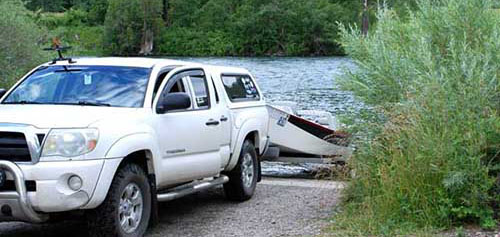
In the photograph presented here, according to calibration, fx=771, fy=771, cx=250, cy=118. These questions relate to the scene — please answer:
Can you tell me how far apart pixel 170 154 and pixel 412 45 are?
3557mm

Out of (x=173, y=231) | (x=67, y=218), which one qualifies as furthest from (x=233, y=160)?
(x=67, y=218)

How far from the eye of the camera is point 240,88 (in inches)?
423

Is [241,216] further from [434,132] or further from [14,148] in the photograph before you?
[14,148]

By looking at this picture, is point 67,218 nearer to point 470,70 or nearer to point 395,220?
point 395,220

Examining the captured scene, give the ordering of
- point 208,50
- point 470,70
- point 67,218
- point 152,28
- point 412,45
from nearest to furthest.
Answer: point 67,218, point 470,70, point 412,45, point 208,50, point 152,28

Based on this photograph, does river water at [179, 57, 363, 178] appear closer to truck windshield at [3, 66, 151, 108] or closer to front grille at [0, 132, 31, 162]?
truck windshield at [3, 66, 151, 108]

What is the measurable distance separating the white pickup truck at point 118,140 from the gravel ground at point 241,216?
41cm

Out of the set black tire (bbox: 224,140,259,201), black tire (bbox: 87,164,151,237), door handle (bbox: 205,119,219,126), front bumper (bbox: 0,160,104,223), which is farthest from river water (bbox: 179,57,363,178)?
front bumper (bbox: 0,160,104,223)

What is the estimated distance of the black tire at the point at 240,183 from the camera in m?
10.1

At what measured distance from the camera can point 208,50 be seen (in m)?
73.2

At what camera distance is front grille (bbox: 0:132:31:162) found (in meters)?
6.67

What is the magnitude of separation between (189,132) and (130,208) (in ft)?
4.47

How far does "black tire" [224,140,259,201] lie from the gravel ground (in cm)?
10

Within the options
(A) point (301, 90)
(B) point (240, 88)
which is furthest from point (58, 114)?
(A) point (301, 90)
